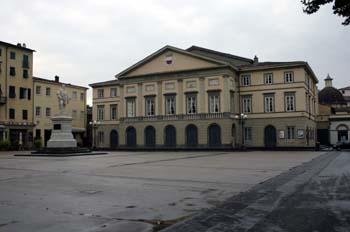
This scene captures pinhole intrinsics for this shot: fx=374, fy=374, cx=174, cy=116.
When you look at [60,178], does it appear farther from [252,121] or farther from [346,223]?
[252,121]

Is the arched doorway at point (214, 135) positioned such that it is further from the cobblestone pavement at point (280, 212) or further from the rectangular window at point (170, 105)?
the cobblestone pavement at point (280, 212)

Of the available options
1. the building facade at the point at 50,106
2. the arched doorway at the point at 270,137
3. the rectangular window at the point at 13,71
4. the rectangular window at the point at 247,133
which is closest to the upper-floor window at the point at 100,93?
the building facade at the point at 50,106

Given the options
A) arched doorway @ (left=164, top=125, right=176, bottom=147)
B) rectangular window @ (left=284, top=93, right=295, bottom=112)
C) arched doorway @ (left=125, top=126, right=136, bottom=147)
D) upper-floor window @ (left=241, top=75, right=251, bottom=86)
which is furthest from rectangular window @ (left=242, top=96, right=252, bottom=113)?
arched doorway @ (left=125, top=126, right=136, bottom=147)

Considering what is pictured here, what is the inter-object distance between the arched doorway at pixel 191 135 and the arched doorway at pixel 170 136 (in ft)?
6.81

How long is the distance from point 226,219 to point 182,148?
41.9 m

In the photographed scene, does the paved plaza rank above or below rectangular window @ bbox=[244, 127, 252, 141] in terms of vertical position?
below

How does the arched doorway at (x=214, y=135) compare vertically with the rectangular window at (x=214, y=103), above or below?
below

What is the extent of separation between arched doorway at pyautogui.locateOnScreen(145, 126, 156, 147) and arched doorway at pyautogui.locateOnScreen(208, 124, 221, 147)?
857cm

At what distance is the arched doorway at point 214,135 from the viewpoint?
4745cm

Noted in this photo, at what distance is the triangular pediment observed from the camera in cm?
4928

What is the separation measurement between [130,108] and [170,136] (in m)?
7.89

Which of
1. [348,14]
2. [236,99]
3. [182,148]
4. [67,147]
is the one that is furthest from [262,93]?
[348,14]

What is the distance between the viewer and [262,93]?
49.0 m

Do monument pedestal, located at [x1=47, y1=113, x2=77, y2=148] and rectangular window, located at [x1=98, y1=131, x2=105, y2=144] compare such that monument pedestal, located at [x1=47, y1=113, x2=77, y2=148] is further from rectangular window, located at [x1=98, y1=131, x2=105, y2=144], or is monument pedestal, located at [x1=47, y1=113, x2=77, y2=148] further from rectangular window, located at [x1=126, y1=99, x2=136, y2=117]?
rectangular window, located at [x1=98, y1=131, x2=105, y2=144]
